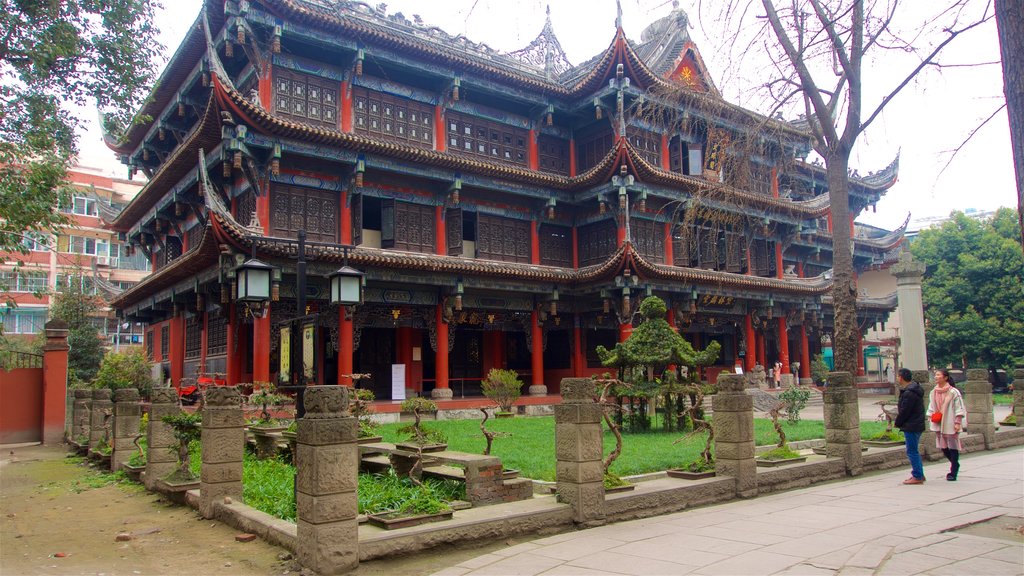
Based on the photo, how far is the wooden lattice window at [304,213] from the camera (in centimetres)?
1988

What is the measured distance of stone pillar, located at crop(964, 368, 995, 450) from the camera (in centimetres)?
1386

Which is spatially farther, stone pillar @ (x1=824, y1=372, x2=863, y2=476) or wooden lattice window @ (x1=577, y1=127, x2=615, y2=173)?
wooden lattice window @ (x1=577, y1=127, x2=615, y2=173)

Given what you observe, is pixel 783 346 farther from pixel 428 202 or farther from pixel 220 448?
pixel 220 448

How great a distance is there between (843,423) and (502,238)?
15.0 m

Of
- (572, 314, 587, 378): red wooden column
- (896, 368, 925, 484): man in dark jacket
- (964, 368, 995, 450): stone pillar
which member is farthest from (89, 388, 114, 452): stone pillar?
(964, 368, 995, 450): stone pillar

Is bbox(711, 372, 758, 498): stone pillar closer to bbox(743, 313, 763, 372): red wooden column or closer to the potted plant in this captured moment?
the potted plant

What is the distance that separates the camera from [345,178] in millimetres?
20969

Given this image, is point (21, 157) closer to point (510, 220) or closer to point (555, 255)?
point (510, 220)

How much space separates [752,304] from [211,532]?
25.4 m

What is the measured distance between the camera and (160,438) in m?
10.9

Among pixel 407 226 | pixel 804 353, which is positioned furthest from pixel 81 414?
pixel 804 353

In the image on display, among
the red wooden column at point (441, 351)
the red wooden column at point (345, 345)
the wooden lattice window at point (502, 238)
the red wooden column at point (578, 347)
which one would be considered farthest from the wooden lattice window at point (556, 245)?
the red wooden column at point (345, 345)

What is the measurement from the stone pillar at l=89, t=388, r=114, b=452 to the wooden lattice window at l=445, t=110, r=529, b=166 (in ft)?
40.6

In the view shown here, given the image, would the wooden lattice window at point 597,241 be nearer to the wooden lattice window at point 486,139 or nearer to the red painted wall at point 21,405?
the wooden lattice window at point 486,139
